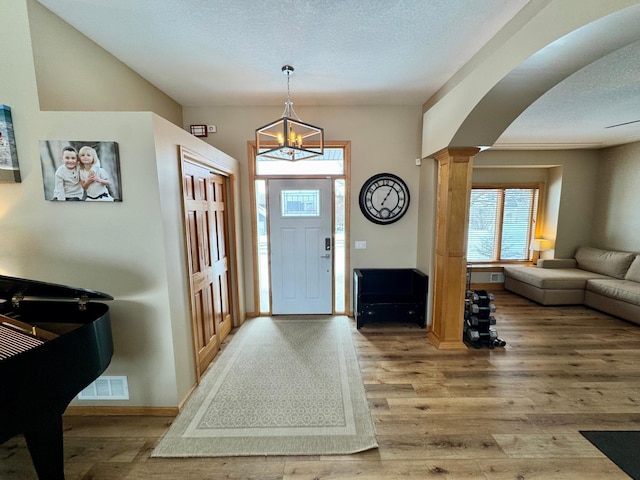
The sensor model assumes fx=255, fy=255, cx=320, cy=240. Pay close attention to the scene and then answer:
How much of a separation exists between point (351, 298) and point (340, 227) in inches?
41.6

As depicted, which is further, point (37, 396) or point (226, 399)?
point (226, 399)

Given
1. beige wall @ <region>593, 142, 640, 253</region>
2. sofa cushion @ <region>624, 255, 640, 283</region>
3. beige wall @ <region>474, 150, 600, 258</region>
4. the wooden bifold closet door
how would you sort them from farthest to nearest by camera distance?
beige wall @ <region>474, 150, 600, 258</region>, beige wall @ <region>593, 142, 640, 253</region>, sofa cushion @ <region>624, 255, 640, 283</region>, the wooden bifold closet door

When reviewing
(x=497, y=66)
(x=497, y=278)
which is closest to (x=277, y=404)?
(x=497, y=66)

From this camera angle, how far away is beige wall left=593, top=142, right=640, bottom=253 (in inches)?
161

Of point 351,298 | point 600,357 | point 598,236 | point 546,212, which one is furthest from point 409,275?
point 598,236

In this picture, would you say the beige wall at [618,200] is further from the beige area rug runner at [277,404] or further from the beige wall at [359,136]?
the beige area rug runner at [277,404]

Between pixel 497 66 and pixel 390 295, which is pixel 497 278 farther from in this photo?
pixel 497 66

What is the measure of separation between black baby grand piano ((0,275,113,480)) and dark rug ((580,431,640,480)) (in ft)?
10.6

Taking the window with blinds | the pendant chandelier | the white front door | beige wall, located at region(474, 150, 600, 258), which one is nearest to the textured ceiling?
the pendant chandelier

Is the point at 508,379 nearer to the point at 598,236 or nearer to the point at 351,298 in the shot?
the point at 351,298

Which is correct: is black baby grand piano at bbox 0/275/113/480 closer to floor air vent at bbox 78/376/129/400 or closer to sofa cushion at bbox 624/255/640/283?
floor air vent at bbox 78/376/129/400

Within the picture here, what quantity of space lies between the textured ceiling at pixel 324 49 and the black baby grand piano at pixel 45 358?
78.6 inches

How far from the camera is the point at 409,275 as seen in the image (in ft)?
12.0

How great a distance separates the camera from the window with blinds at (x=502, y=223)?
196 inches
